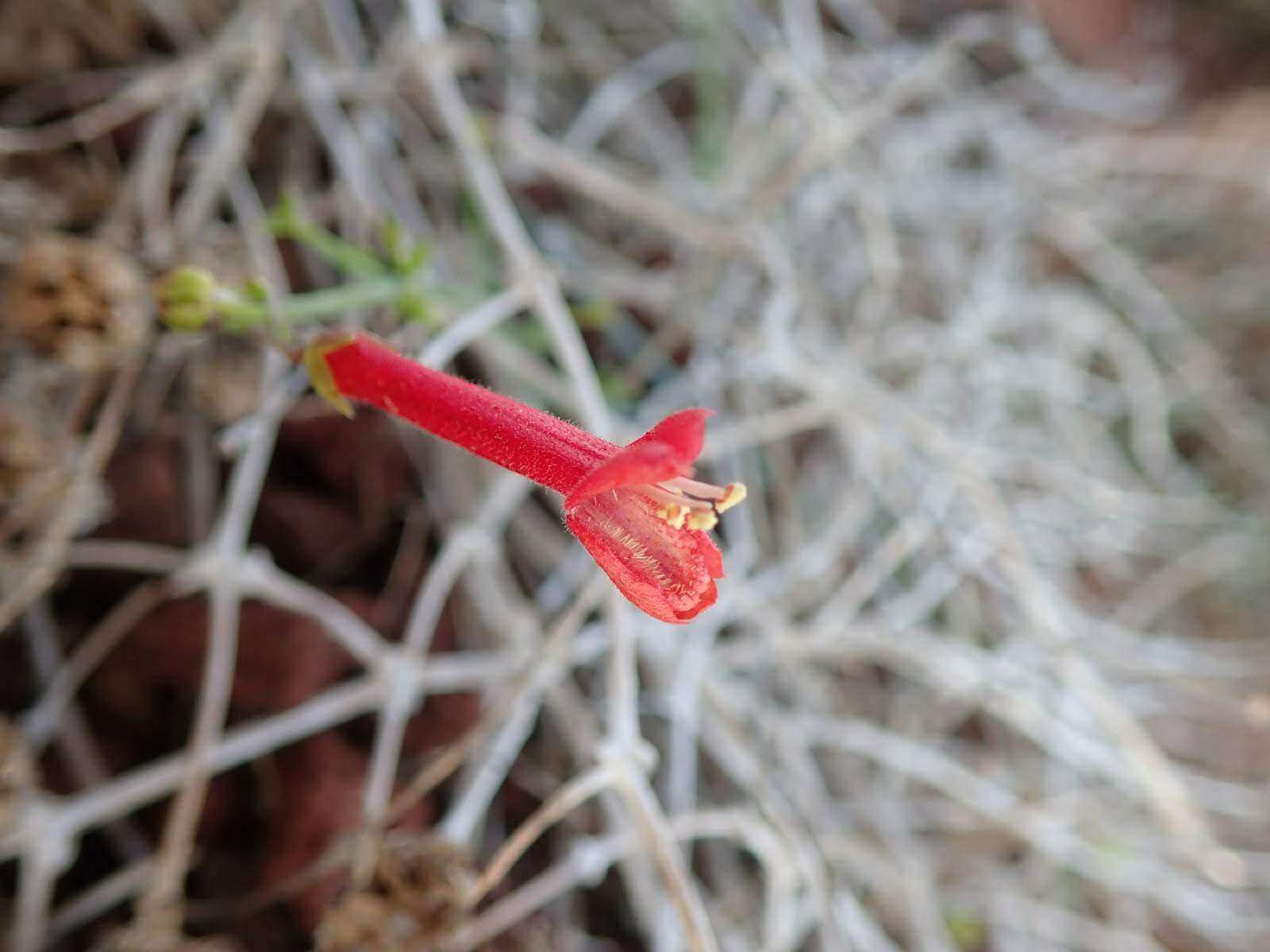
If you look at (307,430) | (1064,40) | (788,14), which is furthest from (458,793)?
(1064,40)

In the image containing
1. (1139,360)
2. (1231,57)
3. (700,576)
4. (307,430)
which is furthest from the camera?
(1231,57)

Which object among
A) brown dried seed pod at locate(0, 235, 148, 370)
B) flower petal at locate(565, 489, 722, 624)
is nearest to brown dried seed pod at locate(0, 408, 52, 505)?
brown dried seed pod at locate(0, 235, 148, 370)

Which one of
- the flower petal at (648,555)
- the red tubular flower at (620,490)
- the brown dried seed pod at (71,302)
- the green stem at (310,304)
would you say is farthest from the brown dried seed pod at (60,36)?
the flower petal at (648,555)

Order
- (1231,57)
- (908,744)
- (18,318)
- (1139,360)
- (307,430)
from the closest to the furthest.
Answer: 1. (18,318)
2. (307,430)
3. (908,744)
4. (1139,360)
5. (1231,57)

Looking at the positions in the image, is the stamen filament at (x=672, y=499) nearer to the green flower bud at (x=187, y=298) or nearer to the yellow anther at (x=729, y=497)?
the yellow anther at (x=729, y=497)

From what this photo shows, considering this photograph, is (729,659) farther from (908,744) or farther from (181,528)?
(181,528)

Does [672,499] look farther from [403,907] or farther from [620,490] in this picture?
[403,907]

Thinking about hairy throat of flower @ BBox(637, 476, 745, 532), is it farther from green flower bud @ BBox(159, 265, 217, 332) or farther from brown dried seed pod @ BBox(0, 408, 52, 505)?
brown dried seed pod @ BBox(0, 408, 52, 505)

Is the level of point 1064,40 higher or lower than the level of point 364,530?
→ higher
